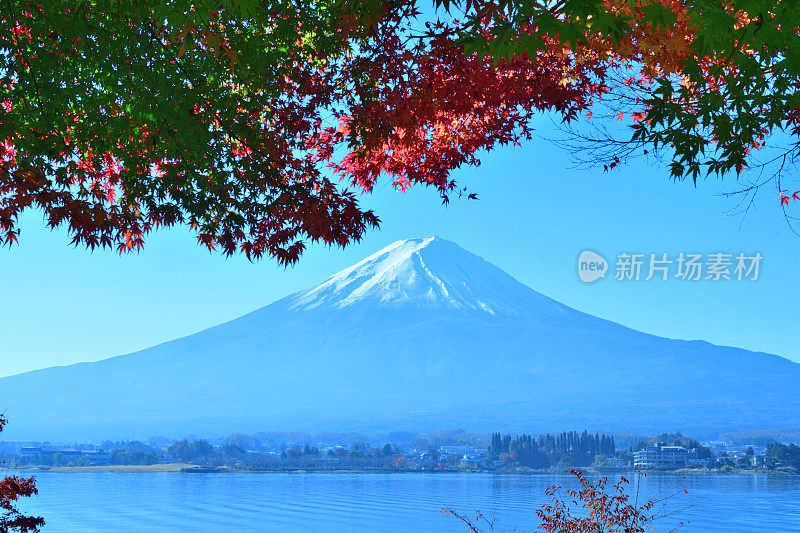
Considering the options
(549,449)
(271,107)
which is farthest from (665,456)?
(271,107)

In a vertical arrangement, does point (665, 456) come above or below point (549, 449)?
above

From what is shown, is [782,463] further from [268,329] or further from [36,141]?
[36,141]

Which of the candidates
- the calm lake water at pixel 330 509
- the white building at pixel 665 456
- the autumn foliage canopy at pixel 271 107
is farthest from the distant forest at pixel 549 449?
the autumn foliage canopy at pixel 271 107

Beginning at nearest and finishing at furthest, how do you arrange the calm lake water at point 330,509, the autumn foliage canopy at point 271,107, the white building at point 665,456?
the autumn foliage canopy at point 271,107 < the calm lake water at point 330,509 < the white building at point 665,456

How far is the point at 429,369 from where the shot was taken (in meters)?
149

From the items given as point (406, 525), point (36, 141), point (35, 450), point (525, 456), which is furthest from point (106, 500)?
point (36, 141)

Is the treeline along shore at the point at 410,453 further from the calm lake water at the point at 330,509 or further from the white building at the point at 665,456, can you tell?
the calm lake water at the point at 330,509

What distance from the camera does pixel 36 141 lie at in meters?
6.68

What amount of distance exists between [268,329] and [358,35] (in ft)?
452

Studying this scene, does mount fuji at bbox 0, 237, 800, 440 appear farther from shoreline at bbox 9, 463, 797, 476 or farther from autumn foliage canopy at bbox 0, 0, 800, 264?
autumn foliage canopy at bbox 0, 0, 800, 264

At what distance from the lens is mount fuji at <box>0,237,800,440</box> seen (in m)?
144

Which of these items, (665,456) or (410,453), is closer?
(665,456)

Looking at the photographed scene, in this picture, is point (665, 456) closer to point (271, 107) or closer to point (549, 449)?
point (549, 449)

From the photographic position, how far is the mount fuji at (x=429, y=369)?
144 metres
